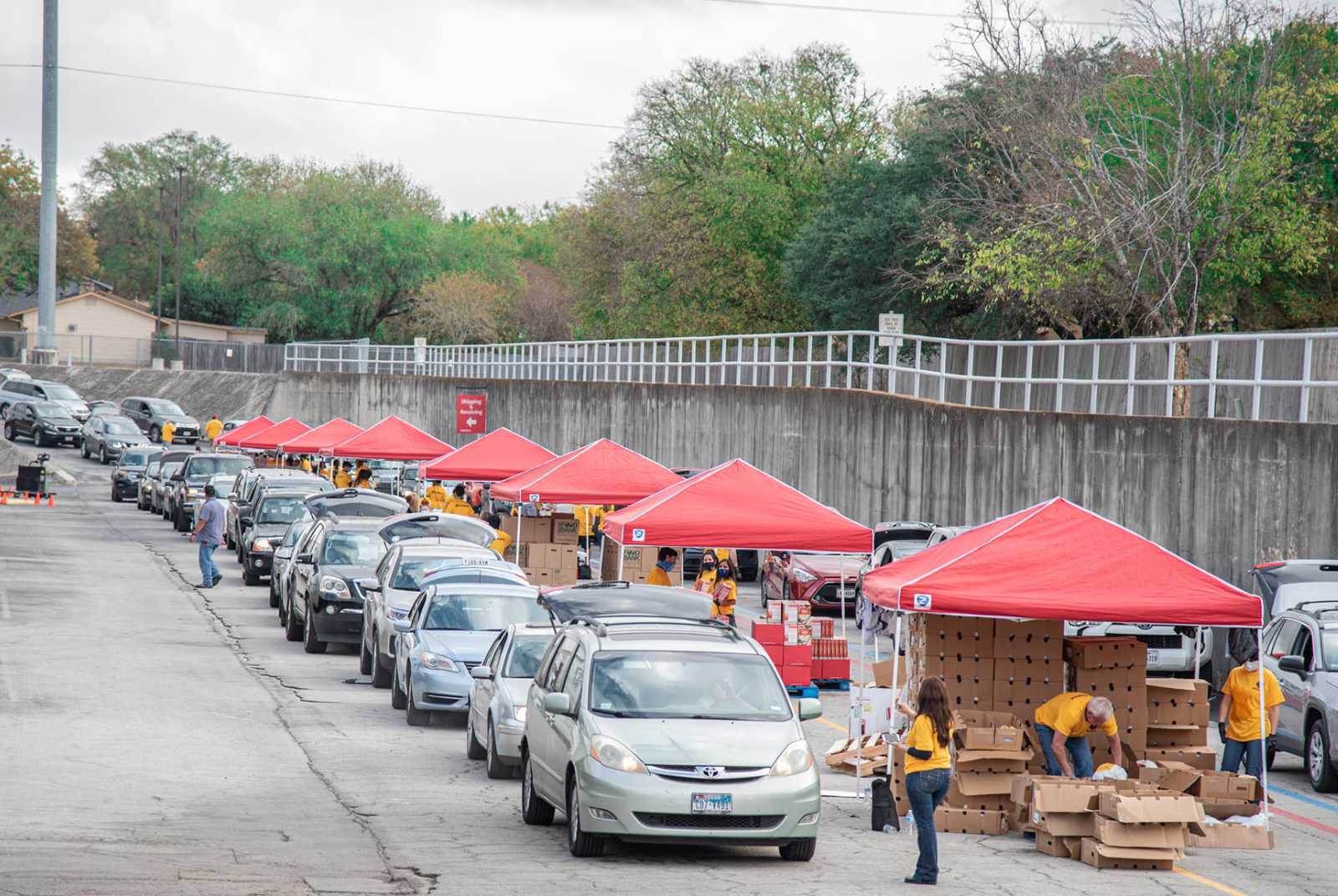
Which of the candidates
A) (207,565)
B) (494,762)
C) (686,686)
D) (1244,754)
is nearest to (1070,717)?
(1244,754)

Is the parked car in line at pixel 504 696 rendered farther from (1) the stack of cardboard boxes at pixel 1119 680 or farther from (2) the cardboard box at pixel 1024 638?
(1) the stack of cardboard boxes at pixel 1119 680

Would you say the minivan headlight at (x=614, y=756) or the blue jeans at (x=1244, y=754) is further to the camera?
the blue jeans at (x=1244, y=754)

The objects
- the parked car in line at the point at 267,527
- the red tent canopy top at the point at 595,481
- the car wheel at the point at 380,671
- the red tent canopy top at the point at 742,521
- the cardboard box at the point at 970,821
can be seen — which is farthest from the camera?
the parked car in line at the point at 267,527

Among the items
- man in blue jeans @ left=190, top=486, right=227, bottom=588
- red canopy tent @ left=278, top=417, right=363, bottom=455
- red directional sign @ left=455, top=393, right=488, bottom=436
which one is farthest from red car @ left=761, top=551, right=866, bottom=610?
red directional sign @ left=455, top=393, right=488, bottom=436

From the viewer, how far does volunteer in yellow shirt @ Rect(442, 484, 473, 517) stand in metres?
35.4

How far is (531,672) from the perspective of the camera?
15.6 meters

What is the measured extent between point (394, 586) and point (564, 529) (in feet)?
29.9

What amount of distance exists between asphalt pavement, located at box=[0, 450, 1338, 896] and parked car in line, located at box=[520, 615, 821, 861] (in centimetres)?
34

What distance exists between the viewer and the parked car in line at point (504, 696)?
1495 cm

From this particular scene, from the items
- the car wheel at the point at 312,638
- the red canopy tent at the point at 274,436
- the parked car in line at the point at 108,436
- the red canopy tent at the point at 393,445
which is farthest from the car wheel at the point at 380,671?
the parked car in line at the point at 108,436

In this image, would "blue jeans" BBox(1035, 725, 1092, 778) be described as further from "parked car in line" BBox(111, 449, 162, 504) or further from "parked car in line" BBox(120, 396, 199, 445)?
"parked car in line" BBox(120, 396, 199, 445)

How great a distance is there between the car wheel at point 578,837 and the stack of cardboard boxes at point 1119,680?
4872 millimetres

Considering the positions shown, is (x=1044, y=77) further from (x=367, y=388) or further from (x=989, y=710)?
(x=367, y=388)

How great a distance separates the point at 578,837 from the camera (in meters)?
11.7
